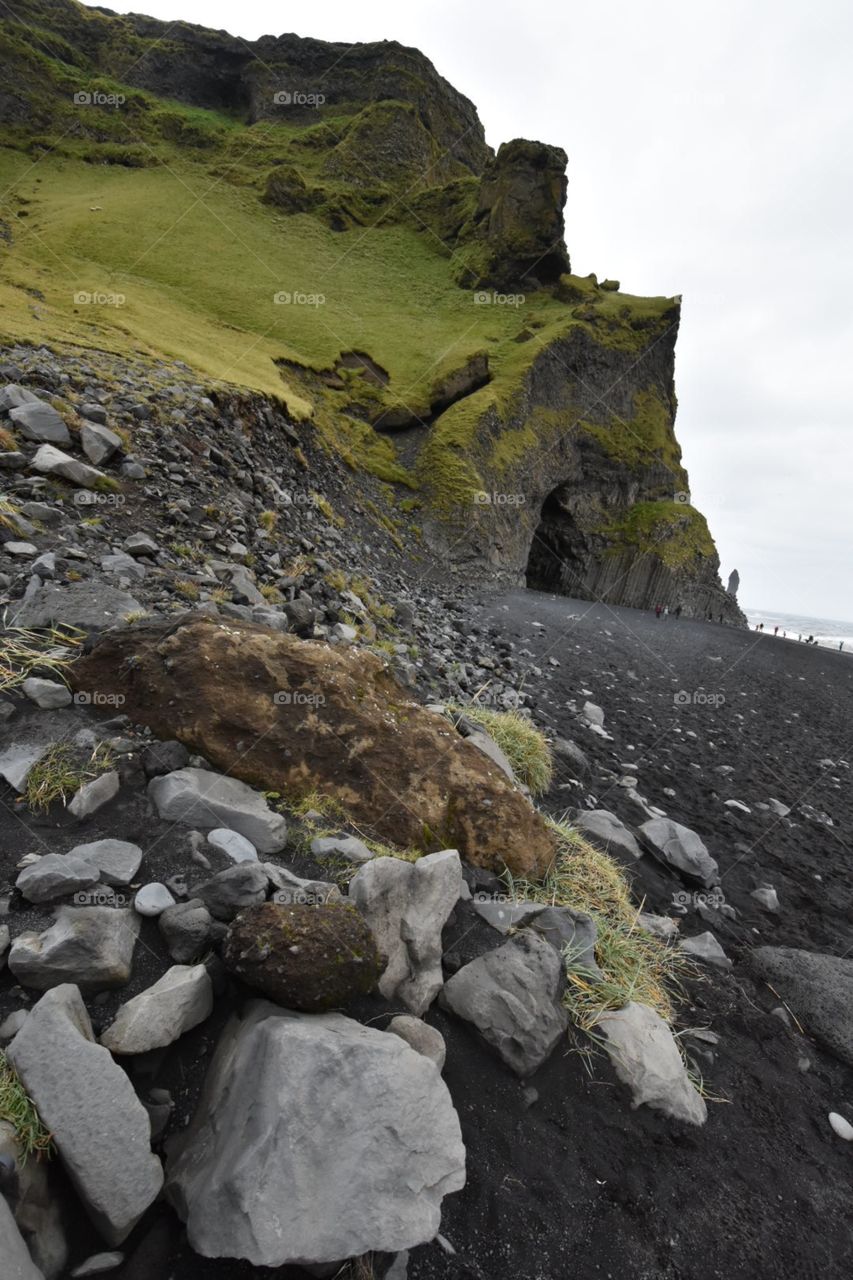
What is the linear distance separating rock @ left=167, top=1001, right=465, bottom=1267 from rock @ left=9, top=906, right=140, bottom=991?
0.54 metres

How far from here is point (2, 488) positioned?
18.1ft

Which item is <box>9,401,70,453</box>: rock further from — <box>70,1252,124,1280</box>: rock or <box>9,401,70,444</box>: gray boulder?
<box>70,1252,124,1280</box>: rock

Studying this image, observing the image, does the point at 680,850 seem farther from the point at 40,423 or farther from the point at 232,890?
the point at 40,423

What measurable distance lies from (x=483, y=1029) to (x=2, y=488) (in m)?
6.38

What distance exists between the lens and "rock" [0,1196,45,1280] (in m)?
1.43

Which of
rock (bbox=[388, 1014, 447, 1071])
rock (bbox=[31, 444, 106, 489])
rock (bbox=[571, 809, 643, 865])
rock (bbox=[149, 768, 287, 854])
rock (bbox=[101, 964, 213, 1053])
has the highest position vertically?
rock (bbox=[31, 444, 106, 489])

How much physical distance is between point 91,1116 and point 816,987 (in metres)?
4.99

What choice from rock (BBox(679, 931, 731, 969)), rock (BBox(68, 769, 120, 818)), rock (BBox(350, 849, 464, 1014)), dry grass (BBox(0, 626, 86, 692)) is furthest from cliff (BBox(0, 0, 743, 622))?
rock (BBox(679, 931, 731, 969))

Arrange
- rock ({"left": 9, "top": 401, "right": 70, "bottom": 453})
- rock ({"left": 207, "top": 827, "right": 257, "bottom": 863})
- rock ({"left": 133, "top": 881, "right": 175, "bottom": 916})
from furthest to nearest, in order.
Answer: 1. rock ({"left": 9, "top": 401, "right": 70, "bottom": 453})
2. rock ({"left": 207, "top": 827, "right": 257, "bottom": 863})
3. rock ({"left": 133, "top": 881, "right": 175, "bottom": 916})

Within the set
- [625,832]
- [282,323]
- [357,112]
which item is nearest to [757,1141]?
[625,832]

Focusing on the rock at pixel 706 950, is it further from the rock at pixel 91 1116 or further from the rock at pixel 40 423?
the rock at pixel 40 423

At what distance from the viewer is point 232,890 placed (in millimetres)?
2623

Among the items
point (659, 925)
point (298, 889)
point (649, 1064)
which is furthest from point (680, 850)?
point (298, 889)

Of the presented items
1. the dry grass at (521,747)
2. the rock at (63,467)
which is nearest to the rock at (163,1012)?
the dry grass at (521,747)
